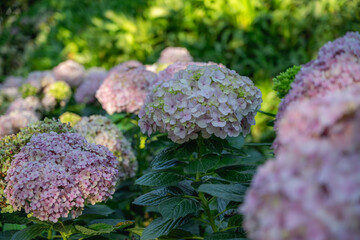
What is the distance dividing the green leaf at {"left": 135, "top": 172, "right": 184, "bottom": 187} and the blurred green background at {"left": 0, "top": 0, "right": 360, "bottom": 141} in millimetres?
2531

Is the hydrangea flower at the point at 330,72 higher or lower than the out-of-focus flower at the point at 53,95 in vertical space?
lower

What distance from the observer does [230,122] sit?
1.63 metres

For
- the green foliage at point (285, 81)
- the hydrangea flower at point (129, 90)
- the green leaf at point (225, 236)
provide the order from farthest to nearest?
the hydrangea flower at point (129, 90)
the green foliage at point (285, 81)
the green leaf at point (225, 236)

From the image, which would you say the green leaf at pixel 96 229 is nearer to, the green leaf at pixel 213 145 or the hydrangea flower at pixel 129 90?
the green leaf at pixel 213 145

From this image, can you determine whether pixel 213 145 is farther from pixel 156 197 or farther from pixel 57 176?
pixel 57 176

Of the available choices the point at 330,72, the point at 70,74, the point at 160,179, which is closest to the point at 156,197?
the point at 160,179

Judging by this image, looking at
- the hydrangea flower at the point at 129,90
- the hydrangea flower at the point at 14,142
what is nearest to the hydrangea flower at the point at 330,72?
the hydrangea flower at the point at 14,142

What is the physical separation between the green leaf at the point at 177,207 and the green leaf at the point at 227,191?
0.27 m

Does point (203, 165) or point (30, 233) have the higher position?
point (203, 165)

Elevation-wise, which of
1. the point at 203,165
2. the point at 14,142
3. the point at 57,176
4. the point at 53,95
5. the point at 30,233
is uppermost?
the point at 53,95

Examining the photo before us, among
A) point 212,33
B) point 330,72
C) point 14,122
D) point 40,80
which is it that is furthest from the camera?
point 212,33

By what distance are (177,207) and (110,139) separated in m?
0.84

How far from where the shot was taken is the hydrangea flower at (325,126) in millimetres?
764

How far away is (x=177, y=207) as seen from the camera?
1.55m
